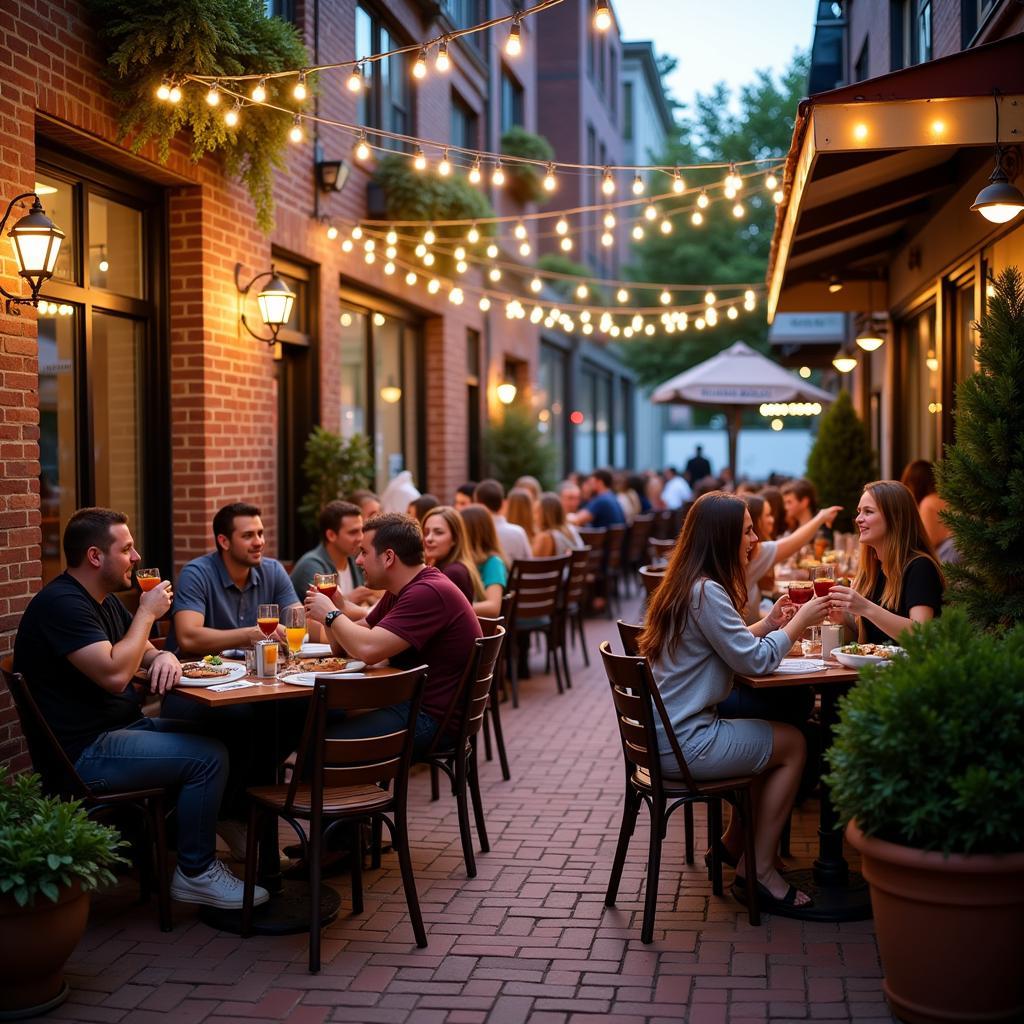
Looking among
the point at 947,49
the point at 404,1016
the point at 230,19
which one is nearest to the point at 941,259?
the point at 947,49

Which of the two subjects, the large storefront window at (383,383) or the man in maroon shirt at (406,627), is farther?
the large storefront window at (383,383)

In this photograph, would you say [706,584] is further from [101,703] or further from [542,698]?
[542,698]

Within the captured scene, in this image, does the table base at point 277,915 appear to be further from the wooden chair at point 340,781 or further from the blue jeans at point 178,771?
the blue jeans at point 178,771

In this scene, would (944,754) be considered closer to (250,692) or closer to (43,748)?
(250,692)

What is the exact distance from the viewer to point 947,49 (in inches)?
324

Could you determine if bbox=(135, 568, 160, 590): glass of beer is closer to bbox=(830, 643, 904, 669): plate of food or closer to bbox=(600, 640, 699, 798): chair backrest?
bbox=(600, 640, 699, 798): chair backrest

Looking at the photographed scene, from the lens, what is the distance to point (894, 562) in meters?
5.40

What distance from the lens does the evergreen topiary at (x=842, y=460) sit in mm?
13086

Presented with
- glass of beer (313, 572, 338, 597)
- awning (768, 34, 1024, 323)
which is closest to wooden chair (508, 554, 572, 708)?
awning (768, 34, 1024, 323)

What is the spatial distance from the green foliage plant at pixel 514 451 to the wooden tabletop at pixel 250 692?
1102 centimetres

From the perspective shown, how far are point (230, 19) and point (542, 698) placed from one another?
17.6ft

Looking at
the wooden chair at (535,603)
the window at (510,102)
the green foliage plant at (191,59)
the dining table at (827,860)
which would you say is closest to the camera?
the dining table at (827,860)

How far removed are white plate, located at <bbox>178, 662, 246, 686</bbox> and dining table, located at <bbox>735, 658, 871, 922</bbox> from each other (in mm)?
2042

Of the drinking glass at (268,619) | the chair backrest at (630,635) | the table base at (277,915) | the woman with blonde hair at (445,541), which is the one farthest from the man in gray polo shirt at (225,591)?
the chair backrest at (630,635)
